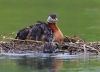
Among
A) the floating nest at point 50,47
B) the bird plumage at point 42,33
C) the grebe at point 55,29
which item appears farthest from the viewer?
the grebe at point 55,29

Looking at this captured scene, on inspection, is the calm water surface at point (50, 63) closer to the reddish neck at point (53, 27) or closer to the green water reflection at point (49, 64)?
the green water reflection at point (49, 64)

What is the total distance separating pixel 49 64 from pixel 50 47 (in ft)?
3.32

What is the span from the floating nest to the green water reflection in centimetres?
51

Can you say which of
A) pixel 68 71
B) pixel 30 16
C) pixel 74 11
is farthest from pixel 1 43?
pixel 74 11

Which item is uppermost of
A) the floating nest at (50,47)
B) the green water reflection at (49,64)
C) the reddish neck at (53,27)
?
the reddish neck at (53,27)

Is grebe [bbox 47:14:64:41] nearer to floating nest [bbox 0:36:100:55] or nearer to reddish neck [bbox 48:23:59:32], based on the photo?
reddish neck [bbox 48:23:59:32]

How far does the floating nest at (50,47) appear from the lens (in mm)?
15547

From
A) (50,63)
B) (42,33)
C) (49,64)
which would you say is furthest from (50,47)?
(49,64)

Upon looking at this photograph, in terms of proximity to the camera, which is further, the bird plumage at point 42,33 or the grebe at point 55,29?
the grebe at point 55,29

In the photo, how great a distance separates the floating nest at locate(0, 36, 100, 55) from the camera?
51.0ft

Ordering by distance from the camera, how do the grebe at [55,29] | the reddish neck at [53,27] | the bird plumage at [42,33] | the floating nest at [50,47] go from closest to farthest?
the floating nest at [50,47] → the bird plumage at [42,33] → the grebe at [55,29] → the reddish neck at [53,27]

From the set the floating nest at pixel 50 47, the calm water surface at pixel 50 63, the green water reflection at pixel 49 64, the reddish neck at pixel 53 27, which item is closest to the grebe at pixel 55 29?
the reddish neck at pixel 53 27

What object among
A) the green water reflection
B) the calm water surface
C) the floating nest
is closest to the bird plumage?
the floating nest

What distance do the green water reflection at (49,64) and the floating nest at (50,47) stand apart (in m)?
0.51
